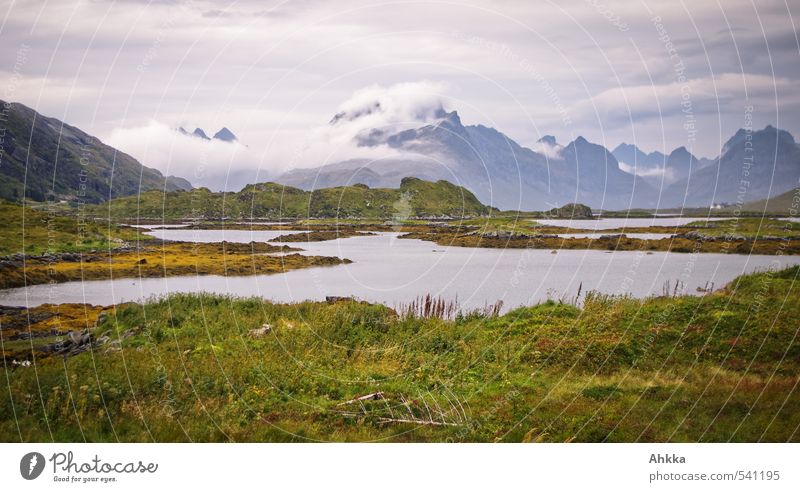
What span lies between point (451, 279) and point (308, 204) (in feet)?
407

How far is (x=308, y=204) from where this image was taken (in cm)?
16812

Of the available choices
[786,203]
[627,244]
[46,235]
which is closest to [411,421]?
[46,235]

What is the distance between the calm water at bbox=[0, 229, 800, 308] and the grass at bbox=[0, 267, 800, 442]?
37.1ft

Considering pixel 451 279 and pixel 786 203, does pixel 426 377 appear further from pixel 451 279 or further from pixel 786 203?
pixel 786 203

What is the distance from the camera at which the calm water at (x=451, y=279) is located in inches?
1602

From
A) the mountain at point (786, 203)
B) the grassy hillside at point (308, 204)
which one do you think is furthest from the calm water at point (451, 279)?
the grassy hillside at point (308, 204)

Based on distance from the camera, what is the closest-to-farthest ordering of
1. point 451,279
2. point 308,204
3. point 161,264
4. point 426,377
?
point 426,377 < point 451,279 < point 161,264 < point 308,204

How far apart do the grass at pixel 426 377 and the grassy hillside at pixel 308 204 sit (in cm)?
12346

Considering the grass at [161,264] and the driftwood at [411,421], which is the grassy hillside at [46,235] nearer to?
the grass at [161,264]

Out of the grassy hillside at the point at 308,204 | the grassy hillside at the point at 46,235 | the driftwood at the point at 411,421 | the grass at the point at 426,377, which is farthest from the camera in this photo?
the grassy hillside at the point at 308,204

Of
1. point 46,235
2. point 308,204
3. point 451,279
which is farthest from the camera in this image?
point 308,204

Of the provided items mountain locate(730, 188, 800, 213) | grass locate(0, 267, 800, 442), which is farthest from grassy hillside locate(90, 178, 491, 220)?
grass locate(0, 267, 800, 442)

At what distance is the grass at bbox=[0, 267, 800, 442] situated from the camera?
1520cm
